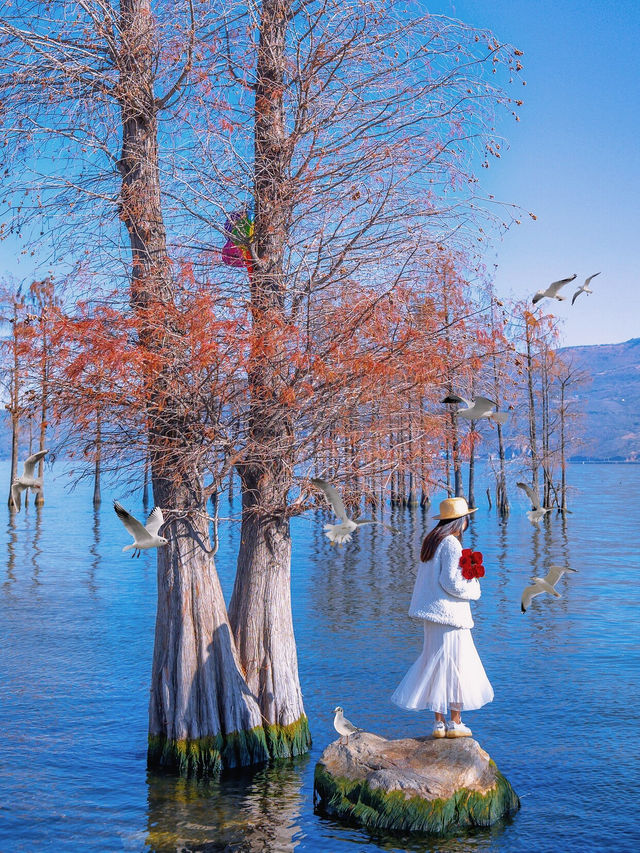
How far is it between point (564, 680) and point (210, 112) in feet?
42.6

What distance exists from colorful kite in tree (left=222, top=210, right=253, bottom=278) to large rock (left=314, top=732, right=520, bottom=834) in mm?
6780

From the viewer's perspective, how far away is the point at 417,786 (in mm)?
10164

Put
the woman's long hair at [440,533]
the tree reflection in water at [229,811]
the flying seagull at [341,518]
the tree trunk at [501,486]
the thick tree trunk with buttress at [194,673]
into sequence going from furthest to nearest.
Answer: the tree trunk at [501,486] < the thick tree trunk with buttress at [194,673] < the tree reflection in water at [229,811] < the woman's long hair at [440,533] < the flying seagull at [341,518]

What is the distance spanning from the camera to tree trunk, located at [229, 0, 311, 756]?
13055 millimetres

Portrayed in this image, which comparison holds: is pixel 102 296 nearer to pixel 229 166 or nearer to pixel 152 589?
pixel 229 166

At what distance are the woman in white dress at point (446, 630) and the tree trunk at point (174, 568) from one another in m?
3.17

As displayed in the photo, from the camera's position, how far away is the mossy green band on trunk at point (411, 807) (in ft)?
33.5

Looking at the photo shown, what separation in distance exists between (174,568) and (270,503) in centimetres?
165

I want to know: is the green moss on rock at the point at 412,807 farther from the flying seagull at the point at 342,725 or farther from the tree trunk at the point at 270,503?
the tree trunk at the point at 270,503

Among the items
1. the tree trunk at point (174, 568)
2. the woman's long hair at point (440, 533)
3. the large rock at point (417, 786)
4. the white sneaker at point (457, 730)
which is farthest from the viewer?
the tree trunk at point (174, 568)

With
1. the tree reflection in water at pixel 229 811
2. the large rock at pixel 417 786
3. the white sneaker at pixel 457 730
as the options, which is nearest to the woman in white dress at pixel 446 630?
the white sneaker at pixel 457 730

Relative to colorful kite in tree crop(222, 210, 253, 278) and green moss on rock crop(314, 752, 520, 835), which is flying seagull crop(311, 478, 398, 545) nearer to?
green moss on rock crop(314, 752, 520, 835)

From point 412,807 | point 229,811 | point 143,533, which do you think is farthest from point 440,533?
point 229,811

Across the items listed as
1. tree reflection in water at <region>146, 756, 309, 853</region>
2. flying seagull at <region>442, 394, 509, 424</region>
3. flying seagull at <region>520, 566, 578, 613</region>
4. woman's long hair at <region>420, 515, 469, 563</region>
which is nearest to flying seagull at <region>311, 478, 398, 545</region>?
woman's long hair at <region>420, 515, 469, 563</region>
